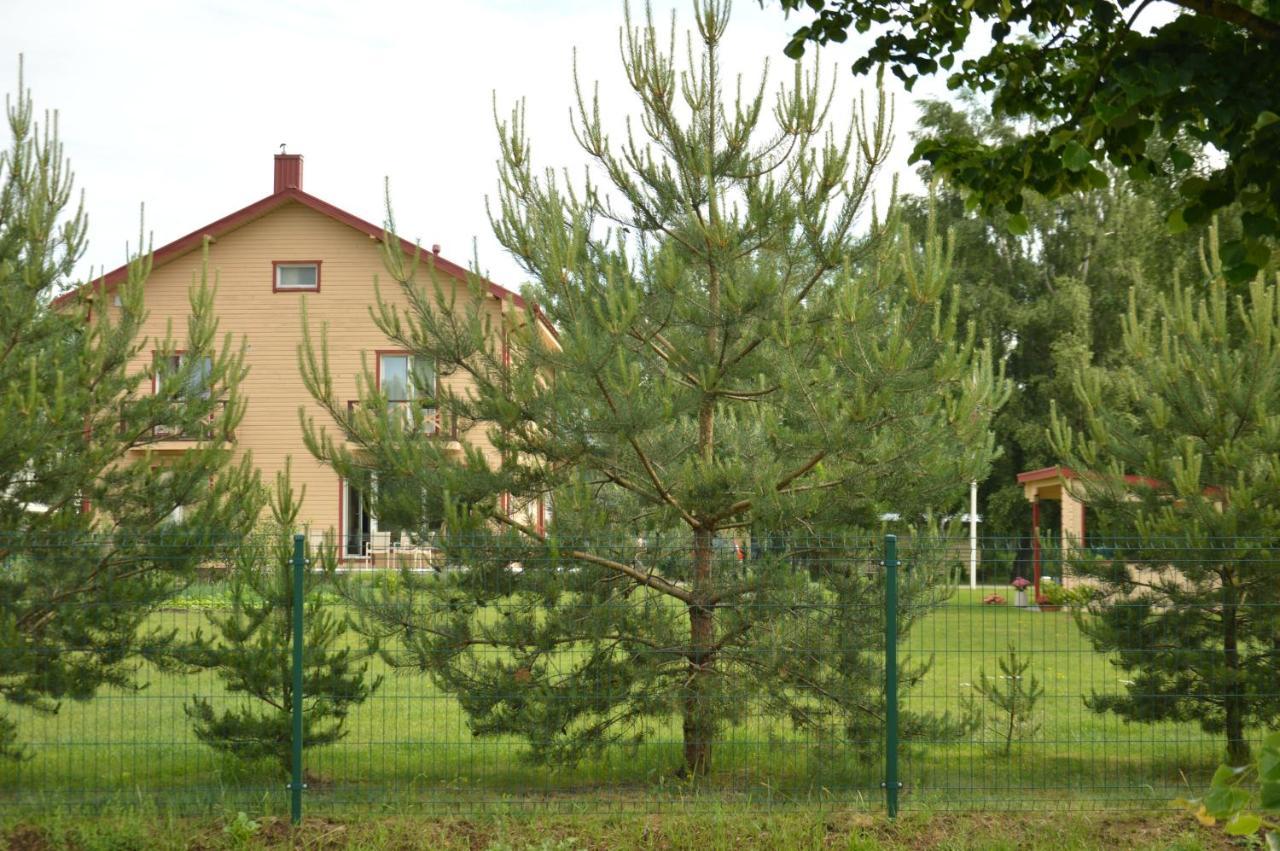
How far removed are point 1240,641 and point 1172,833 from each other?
2203 millimetres

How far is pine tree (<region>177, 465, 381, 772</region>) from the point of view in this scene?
8555mm

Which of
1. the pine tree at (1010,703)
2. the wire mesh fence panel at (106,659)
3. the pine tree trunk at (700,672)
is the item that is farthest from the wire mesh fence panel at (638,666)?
the wire mesh fence panel at (106,659)

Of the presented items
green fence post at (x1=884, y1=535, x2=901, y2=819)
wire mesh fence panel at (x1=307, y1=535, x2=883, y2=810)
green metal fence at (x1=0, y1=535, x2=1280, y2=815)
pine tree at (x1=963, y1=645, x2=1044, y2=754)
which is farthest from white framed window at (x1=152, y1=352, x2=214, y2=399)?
pine tree at (x1=963, y1=645, x2=1044, y2=754)

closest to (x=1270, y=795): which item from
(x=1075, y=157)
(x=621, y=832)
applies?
(x=1075, y=157)

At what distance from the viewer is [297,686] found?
8219mm

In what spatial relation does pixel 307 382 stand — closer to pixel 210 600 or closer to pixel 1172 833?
pixel 210 600

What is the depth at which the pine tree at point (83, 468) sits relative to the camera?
8.78 m

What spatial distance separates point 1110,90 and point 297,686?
5757mm

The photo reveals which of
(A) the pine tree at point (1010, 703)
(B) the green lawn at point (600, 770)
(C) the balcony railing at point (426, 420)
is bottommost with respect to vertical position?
(B) the green lawn at point (600, 770)

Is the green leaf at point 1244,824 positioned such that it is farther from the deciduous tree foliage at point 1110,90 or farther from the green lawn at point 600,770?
the green lawn at point 600,770

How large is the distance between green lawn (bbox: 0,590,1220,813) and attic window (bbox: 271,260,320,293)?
18.9 meters

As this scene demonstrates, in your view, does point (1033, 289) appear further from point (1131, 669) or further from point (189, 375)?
point (189, 375)

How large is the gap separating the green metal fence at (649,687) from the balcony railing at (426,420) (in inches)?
41.6

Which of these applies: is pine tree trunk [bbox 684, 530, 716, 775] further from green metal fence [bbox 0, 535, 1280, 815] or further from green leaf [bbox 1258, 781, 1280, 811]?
green leaf [bbox 1258, 781, 1280, 811]
